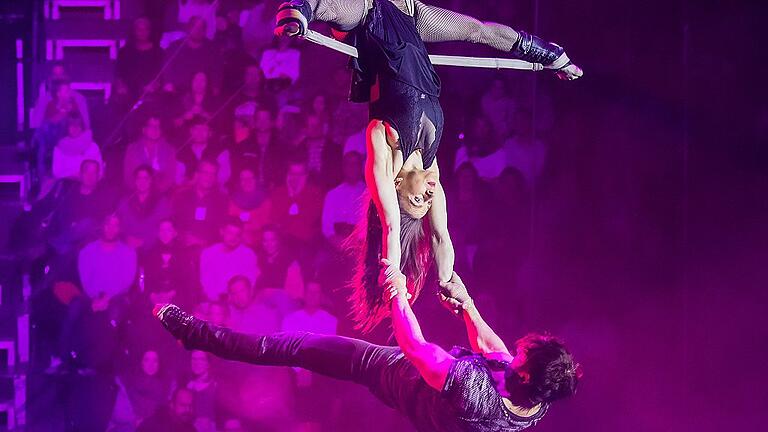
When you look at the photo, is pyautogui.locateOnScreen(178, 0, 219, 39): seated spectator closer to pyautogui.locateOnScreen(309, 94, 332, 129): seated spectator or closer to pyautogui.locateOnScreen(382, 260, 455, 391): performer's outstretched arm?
pyautogui.locateOnScreen(309, 94, 332, 129): seated spectator

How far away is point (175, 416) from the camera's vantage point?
16.5ft

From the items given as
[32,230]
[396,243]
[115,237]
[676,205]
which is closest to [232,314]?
[115,237]

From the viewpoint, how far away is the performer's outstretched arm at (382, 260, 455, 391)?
2.81 m

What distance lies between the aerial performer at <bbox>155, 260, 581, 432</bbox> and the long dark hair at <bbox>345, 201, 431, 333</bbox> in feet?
0.47

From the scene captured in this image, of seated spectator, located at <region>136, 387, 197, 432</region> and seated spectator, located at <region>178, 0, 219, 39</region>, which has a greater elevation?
seated spectator, located at <region>178, 0, 219, 39</region>

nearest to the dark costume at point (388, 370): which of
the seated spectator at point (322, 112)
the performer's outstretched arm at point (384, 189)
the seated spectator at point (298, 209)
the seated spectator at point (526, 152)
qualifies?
the performer's outstretched arm at point (384, 189)

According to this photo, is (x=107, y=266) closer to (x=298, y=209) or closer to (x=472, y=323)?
(x=298, y=209)

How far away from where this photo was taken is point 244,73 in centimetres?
544

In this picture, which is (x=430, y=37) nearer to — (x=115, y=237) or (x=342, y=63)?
(x=342, y=63)

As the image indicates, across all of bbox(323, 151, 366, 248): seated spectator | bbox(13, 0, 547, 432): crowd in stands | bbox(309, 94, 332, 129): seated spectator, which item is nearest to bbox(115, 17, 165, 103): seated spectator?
bbox(13, 0, 547, 432): crowd in stands

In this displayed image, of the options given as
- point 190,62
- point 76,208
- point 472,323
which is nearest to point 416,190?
point 472,323

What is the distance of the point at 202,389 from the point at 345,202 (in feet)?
4.74

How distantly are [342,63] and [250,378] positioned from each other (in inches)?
83.2

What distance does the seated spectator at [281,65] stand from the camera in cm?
545
